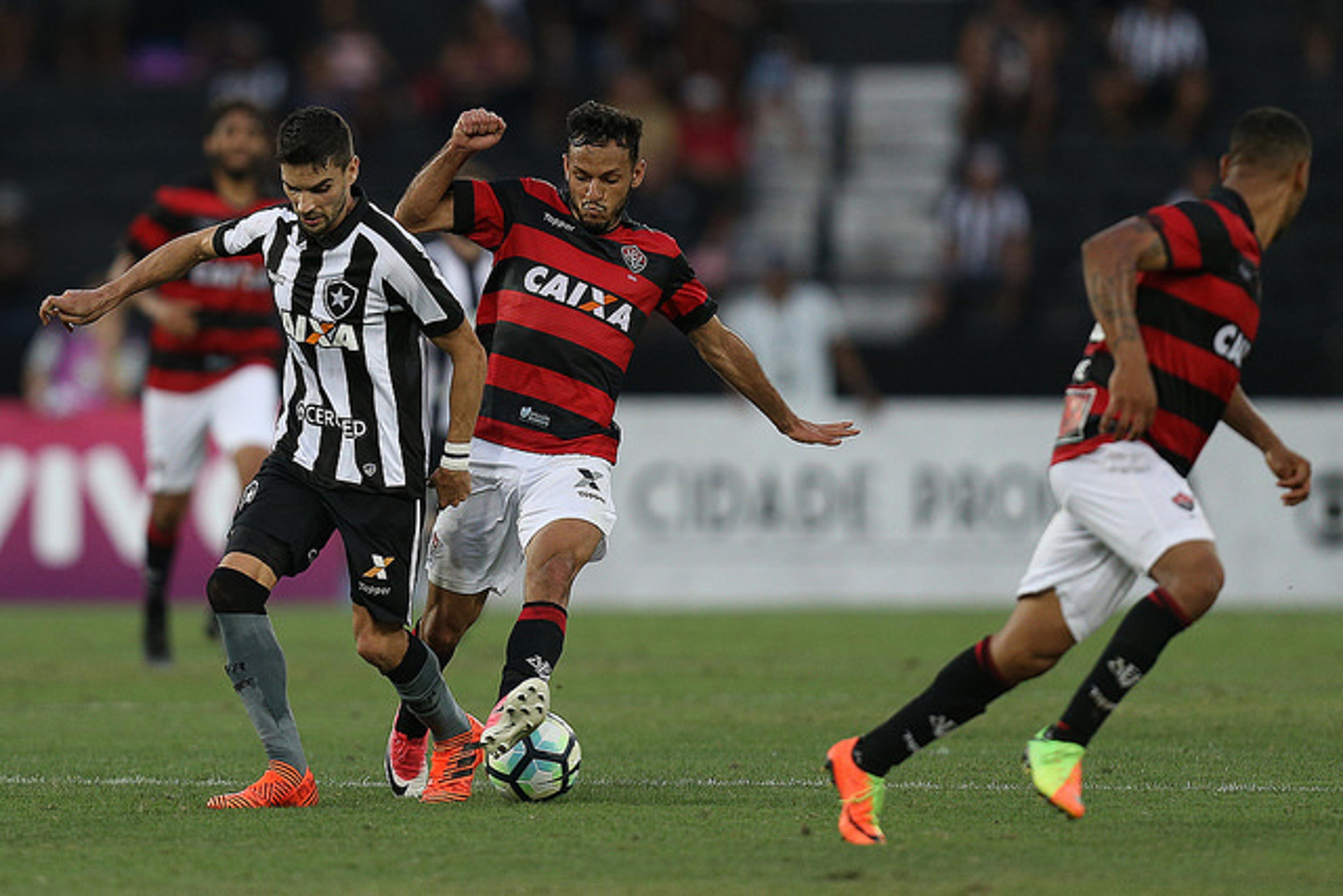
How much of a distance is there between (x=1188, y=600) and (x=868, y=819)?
105 cm

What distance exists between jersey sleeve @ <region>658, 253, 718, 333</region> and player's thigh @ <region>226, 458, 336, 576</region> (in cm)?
139

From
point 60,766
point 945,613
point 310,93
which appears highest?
point 310,93

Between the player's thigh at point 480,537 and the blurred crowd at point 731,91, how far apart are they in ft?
37.5

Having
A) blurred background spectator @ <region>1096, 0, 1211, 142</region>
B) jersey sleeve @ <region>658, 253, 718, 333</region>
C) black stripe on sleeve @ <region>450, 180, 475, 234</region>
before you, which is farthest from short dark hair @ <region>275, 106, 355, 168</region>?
blurred background spectator @ <region>1096, 0, 1211, 142</region>

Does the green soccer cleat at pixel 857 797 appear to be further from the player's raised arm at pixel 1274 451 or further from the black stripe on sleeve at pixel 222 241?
the black stripe on sleeve at pixel 222 241

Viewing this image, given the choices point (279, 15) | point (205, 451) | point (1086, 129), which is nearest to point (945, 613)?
point (205, 451)

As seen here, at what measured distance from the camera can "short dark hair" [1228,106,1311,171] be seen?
6.37 m

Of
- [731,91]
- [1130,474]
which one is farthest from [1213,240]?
[731,91]

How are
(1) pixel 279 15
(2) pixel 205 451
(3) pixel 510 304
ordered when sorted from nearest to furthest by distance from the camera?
1. (3) pixel 510 304
2. (2) pixel 205 451
3. (1) pixel 279 15

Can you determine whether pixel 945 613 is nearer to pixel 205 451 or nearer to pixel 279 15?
pixel 205 451

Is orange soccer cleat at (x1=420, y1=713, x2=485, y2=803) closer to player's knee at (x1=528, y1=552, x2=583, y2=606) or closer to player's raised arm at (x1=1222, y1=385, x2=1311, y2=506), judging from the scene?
player's knee at (x1=528, y1=552, x2=583, y2=606)

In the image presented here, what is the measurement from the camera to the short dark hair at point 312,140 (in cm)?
661

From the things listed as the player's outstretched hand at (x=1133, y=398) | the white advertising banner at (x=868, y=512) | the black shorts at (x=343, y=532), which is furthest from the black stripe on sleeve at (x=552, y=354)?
the white advertising banner at (x=868, y=512)

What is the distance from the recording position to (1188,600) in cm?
606
